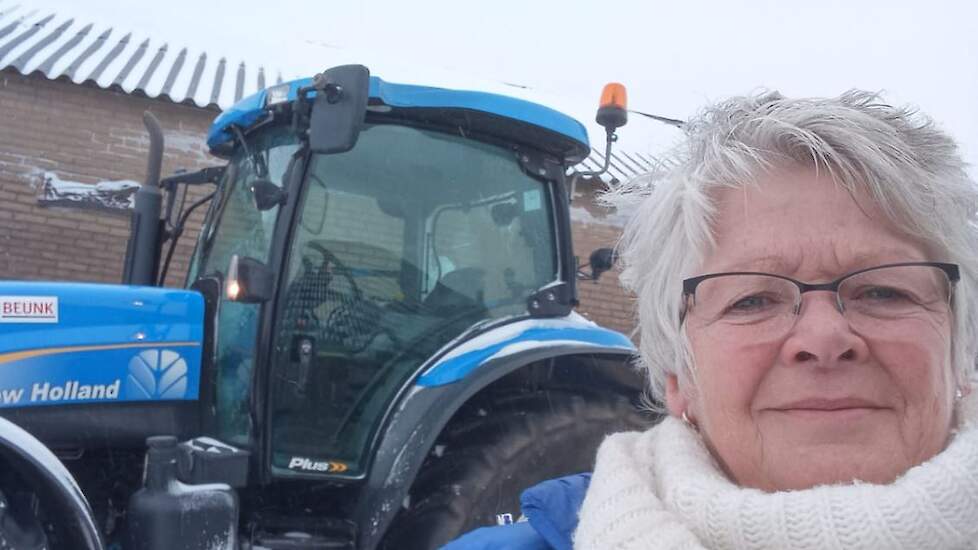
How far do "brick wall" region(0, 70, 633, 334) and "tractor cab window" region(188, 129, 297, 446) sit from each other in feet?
15.8

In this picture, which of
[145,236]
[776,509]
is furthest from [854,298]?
[145,236]

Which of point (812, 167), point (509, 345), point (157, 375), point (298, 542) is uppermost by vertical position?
point (812, 167)

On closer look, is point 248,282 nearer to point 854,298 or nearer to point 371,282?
point 371,282

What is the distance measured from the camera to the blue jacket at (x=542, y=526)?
1.32 meters

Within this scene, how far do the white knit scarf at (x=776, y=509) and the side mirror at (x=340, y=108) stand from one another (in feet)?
5.42

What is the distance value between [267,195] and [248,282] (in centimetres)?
32

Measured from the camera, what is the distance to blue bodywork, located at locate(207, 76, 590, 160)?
3098 millimetres

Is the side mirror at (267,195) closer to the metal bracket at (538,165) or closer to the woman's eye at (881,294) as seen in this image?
the metal bracket at (538,165)

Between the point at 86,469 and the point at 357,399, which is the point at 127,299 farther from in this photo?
the point at 357,399

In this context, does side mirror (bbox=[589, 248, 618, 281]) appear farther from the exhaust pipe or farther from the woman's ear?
the woman's ear

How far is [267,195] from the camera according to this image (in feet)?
10.2

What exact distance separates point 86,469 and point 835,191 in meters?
2.87

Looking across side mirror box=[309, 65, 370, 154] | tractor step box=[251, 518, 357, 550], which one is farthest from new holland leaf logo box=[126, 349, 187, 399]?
side mirror box=[309, 65, 370, 154]

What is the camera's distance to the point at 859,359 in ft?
3.82
